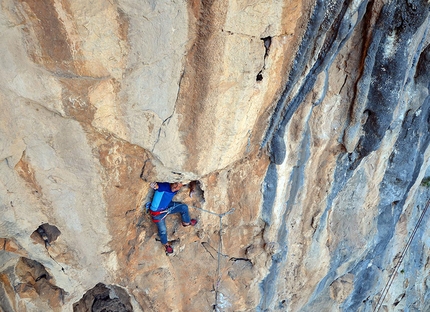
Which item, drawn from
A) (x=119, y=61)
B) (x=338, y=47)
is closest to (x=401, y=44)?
(x=338, y=47)

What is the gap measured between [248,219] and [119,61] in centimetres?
213

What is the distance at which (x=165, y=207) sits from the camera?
337cm

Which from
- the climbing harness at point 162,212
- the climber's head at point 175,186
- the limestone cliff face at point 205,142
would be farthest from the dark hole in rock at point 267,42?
the climbing harness at point 162,212

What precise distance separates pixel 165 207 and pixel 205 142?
940mm

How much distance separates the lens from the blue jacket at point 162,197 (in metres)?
3.22

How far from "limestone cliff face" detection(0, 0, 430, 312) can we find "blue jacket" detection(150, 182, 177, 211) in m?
0.13

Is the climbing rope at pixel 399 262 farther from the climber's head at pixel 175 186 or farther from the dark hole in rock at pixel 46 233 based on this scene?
the dark hole in rock at pixel 46 233

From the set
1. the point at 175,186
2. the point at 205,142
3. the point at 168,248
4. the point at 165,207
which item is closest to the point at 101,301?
the point at 168,248

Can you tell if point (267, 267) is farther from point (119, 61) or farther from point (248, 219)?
point (119, 61)

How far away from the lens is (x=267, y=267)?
13.6ft

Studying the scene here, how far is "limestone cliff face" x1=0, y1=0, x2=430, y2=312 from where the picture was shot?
2232mm

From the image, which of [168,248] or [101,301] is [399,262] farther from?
[101,301]

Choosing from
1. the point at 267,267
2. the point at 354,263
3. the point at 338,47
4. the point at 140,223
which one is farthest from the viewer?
the point at 354,263

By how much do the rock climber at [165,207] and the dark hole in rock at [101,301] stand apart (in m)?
1.25
